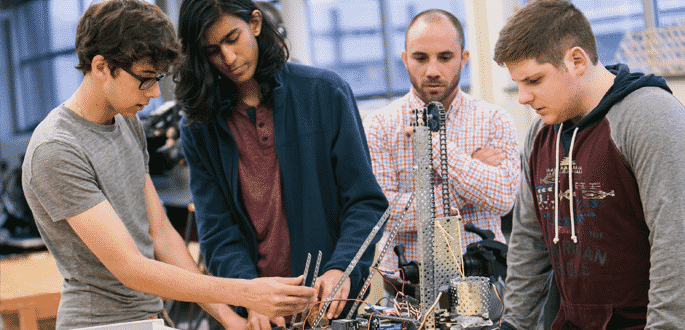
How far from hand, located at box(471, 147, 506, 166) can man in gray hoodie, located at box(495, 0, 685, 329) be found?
0.60 meters

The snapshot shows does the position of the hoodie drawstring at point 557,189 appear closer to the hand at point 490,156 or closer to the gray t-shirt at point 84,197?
the hand at point 490,156

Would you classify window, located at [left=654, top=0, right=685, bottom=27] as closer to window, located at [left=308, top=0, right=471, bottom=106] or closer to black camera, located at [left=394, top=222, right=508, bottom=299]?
window, located at [left=308, top=0, right=471, bottom=106]

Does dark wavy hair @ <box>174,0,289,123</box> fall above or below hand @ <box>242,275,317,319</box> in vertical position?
above

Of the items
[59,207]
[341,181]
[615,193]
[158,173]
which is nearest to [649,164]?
[615,193]

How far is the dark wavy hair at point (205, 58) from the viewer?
151 cm

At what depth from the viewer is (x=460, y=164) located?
1.94 metres

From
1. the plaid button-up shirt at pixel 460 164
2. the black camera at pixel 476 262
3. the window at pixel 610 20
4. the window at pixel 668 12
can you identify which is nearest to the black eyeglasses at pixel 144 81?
the black camera at pixel 476 262

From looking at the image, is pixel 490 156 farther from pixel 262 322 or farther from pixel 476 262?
pixel 262 322

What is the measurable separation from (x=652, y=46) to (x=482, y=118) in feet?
7.89

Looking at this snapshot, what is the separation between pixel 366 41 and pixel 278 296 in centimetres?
542

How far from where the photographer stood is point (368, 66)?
256 inches

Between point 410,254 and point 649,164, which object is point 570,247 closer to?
point 649,164

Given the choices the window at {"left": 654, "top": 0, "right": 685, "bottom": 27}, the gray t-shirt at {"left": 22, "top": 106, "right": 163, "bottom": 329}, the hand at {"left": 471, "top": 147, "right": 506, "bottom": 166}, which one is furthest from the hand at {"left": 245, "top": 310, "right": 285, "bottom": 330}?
the window at {"left": 654, "top": 0, "right": 685, "bottom": 27}

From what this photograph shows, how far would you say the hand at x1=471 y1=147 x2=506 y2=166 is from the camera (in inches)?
79.4
